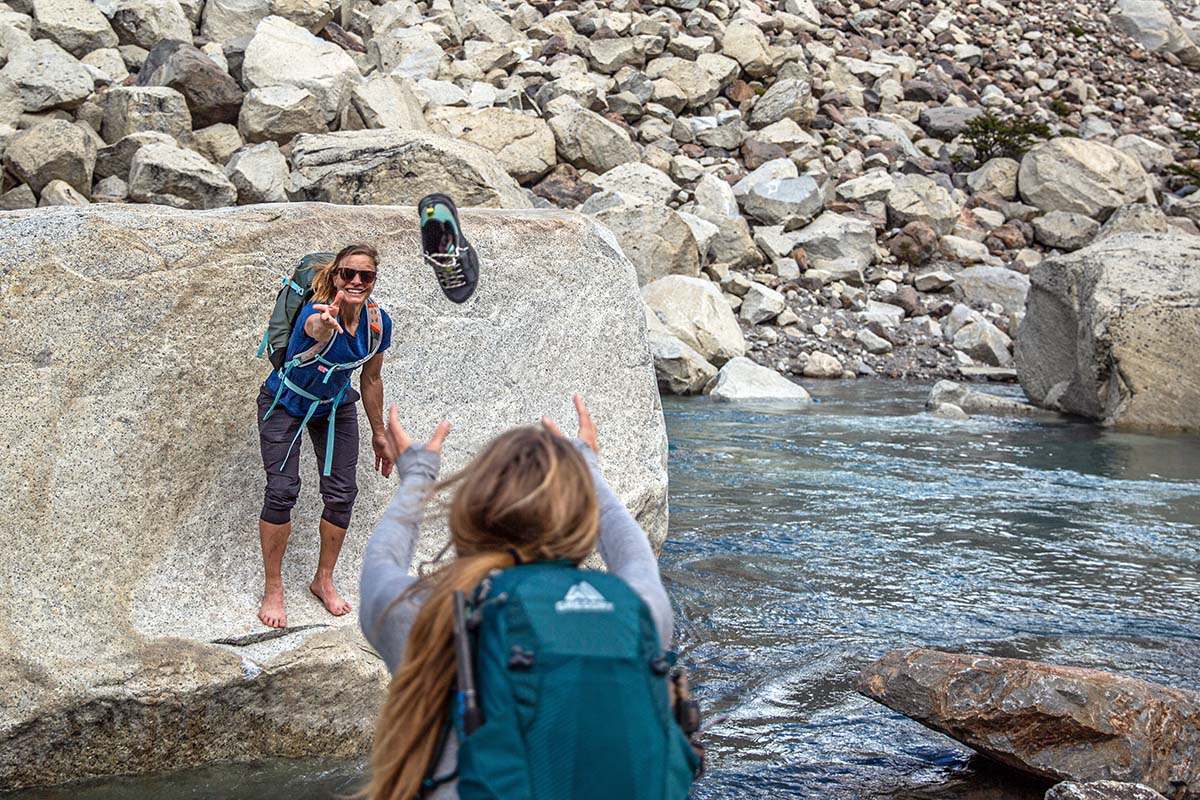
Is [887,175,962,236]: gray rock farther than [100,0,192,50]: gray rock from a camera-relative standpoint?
Yes

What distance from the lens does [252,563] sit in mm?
5383

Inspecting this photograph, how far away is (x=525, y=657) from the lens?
1.84 metres

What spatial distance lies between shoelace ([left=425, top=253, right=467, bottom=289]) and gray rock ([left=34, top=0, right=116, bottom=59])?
66.8ft

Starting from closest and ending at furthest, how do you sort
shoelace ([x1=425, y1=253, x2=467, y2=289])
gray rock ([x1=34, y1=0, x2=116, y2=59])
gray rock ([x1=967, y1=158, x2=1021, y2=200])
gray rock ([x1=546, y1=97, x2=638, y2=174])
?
shoelace ([x1=425, y1=253, x2=467, y2=289]), gray rock ([x1=34, y1=0, x2=116, y2=59]), gray rock ([x1=546, y1=97, x2=638, y2=174]), gray rock ([x1=967, y1=158, x2=1021, y2=200])

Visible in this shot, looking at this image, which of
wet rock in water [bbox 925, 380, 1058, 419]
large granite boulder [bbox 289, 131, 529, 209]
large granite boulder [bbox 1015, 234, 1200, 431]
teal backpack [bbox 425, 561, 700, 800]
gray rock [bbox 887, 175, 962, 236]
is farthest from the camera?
gray rock [bbox 887, 175, 962, 236]

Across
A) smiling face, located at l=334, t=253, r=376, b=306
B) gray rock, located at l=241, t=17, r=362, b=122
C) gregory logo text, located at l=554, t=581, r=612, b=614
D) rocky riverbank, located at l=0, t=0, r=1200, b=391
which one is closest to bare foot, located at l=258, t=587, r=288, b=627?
smiling face, located at l=334, t=253, r=376, b=306

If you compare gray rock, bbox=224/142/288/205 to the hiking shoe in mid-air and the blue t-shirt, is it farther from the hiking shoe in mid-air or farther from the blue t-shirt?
the blue t-shirt

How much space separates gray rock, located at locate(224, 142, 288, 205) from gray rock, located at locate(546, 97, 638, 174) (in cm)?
661

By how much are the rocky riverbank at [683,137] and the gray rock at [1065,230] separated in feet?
0.19

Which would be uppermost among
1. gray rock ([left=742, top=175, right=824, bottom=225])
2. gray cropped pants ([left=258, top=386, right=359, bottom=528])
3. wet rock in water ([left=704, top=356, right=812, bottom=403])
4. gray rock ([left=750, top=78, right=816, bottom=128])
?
gray rock ([left=750, top=78, right=816, bottom=128])

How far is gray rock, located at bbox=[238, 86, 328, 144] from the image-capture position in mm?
20078

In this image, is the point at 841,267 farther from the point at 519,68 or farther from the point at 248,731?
the point at 248,731

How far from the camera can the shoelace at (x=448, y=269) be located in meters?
4.96

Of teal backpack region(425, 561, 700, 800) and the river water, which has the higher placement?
teal backpack region(425, 561, 700, 800)
